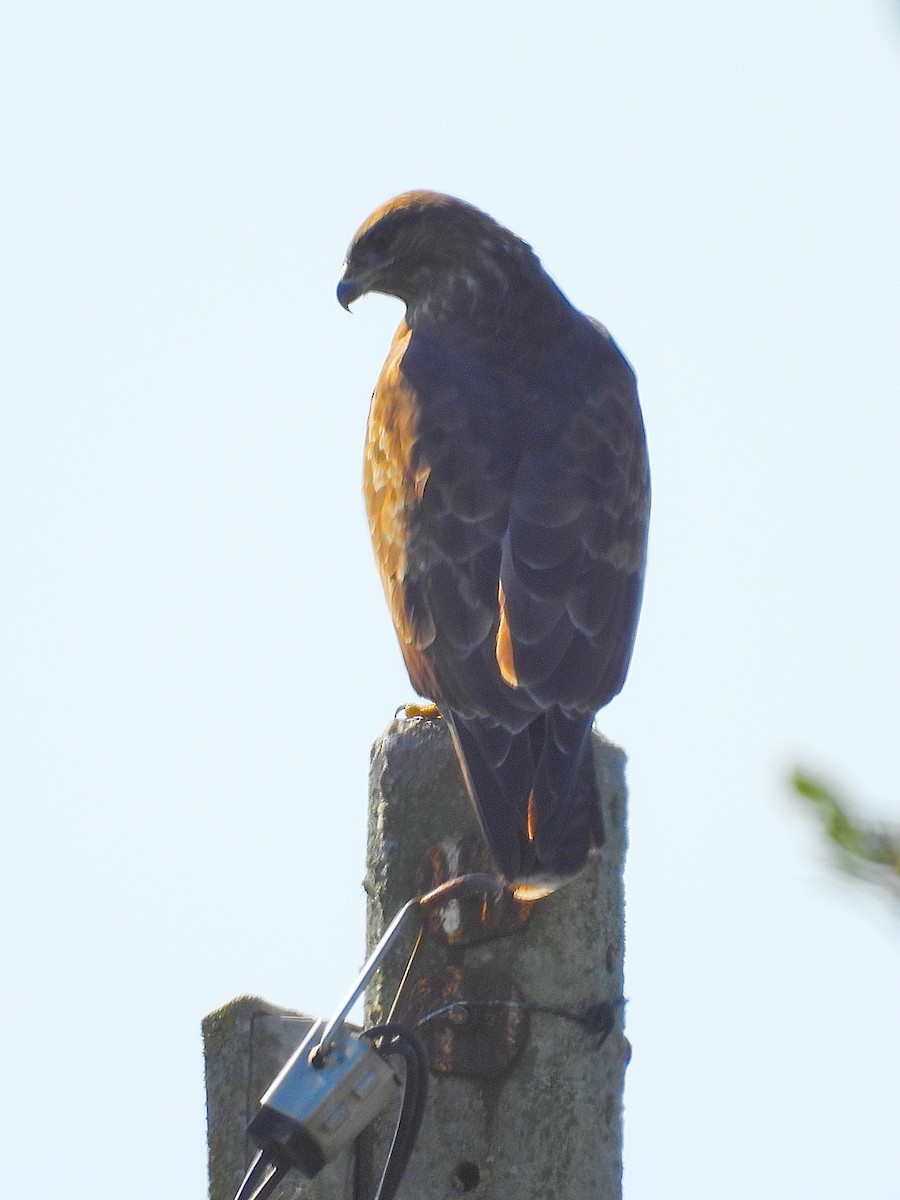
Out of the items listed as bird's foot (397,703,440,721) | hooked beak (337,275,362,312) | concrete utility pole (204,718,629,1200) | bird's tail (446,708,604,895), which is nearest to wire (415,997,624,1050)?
concrete utility pole (204,718,629,1200)

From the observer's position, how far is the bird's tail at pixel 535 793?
343 cm

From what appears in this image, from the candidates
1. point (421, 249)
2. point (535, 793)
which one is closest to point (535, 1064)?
point (535, 793)

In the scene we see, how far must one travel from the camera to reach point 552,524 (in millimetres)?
4961

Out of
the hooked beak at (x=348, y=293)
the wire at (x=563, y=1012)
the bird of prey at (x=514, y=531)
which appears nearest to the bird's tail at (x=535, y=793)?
the bird of prey at (x=514, y=531)

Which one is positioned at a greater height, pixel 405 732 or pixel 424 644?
pixel 424 644

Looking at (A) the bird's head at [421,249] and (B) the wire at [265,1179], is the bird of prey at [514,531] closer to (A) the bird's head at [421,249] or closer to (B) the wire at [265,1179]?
(A) the bird's head at [421,249]

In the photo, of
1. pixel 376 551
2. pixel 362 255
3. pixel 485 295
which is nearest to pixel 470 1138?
pixel 376 551

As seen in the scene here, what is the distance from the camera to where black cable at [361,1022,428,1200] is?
313 cm

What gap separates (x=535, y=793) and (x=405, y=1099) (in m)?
0.92

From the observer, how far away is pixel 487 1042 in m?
3.37

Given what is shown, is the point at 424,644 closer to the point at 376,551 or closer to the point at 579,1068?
the point at 376,551

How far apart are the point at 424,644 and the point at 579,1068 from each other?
5.34ft

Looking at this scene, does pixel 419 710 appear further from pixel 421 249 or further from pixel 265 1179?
pixel 421 249

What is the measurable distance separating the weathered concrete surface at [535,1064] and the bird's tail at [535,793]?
0.08 m
